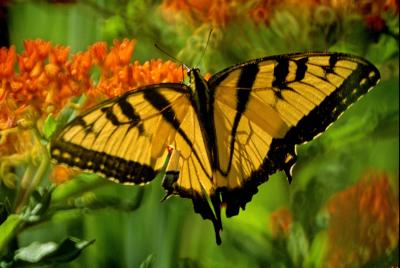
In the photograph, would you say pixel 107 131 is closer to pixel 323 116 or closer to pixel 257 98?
pixel 257 98

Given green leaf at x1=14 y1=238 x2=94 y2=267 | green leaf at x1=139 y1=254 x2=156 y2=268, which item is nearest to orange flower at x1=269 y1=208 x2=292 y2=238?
green leaf at x1=139 y1=254 x2=156 y2=268

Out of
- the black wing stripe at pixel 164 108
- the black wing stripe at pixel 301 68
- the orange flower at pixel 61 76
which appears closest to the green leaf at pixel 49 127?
the orange flower at pixel 61 76

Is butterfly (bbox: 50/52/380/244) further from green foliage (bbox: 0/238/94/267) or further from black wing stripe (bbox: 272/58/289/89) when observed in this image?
green foliage (bbox: 0/238/94/267)

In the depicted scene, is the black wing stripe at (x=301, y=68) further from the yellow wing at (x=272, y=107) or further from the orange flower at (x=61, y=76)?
the orange flower at (x=61, y=76)

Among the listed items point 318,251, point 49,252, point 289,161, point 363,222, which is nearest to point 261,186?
point 289,161

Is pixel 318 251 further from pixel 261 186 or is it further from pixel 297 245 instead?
pixel 261 186

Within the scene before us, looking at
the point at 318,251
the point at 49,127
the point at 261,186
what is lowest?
the point at 318,251
